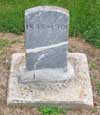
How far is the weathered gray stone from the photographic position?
16.8 feet

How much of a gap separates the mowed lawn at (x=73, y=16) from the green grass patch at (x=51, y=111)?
166cm

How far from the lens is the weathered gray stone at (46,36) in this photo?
5113 millimetres

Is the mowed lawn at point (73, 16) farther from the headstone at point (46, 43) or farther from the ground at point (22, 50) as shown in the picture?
the headstone at point (46, 43)

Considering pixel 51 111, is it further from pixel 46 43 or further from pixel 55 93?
pixel 46 43

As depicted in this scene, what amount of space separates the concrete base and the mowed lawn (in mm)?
1215

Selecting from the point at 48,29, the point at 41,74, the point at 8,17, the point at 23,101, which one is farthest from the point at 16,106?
the point at 8,17

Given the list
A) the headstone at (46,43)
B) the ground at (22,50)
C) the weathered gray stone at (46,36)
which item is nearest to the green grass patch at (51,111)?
the ground at (22,50)

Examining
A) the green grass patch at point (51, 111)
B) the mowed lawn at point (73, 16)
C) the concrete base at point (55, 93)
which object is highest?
the mowed lawn at point (73, 16)

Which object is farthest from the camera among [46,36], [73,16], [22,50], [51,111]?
[73,16]

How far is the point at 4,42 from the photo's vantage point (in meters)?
6.53

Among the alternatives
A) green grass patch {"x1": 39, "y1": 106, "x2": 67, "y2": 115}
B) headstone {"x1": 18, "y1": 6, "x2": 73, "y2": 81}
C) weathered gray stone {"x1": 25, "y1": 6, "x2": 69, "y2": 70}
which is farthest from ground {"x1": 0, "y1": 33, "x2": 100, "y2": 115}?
weathered gray stone {"x1": 25, "y1": 6, "x2": 69, "y2": 70}

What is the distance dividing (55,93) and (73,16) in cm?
219

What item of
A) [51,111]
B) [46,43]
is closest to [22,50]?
[46,43]

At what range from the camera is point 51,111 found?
5098 millimetres
